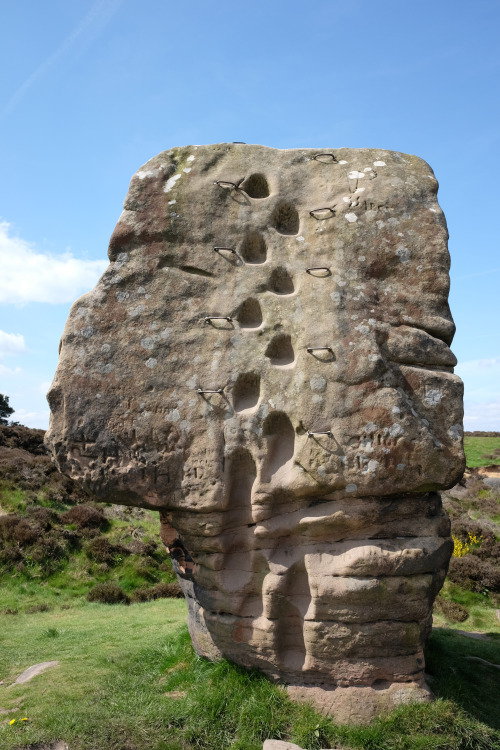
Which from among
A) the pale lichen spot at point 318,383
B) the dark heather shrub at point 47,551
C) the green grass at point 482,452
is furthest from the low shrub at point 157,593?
the green grass at point 482,452

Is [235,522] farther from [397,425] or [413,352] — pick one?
[413,352]

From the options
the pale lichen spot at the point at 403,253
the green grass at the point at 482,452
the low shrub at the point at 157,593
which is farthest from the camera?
the green grass at the point at 482,452

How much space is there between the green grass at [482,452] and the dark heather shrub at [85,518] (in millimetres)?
20257

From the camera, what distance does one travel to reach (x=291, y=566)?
6734mm

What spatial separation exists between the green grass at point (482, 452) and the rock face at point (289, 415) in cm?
2575

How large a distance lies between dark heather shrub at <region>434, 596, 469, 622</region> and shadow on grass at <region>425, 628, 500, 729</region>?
1963 millimetres

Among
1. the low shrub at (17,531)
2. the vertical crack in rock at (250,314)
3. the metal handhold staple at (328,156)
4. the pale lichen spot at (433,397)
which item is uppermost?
the metal handhold staple at (328,156)

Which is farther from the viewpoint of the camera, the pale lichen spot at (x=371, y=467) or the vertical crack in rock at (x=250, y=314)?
the vertical crack in rock at (x=250, y=314)

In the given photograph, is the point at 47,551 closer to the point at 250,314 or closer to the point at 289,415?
the point at 250,314

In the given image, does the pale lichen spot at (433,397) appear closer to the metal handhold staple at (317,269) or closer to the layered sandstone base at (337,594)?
the layered sandstone base at (337,594)

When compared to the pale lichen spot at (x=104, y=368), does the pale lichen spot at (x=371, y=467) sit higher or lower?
lower

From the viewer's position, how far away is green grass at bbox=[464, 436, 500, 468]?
32.8 m

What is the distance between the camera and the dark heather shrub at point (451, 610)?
1170cm

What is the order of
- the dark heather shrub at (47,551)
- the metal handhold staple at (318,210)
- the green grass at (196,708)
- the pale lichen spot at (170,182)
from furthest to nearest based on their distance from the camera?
1. the dark heather shrub at (47,551)
2. the pale lichen spot at (170,182)
3. the metal handhold staple at (318,210)
4. the green grass at (196,708)
